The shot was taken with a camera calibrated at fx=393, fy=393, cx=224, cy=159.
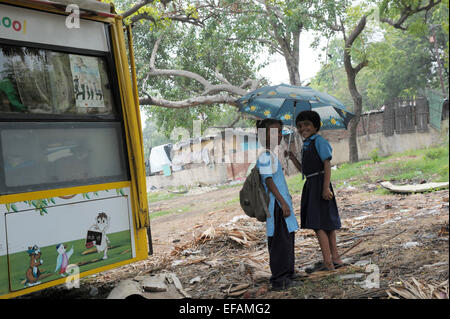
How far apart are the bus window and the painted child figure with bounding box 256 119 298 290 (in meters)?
1.79

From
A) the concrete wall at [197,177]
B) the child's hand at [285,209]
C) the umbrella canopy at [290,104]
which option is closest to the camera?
the child's hand at [285,209]

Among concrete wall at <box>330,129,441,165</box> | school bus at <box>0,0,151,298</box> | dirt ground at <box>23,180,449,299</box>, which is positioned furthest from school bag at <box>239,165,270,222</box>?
concrete wall at <box>330,129,441,165</box>

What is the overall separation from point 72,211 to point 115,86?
1474mm

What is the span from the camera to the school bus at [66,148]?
11.8 feet

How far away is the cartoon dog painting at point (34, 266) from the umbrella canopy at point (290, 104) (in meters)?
2.71

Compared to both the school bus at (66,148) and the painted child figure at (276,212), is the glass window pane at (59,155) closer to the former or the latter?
the school bus at (66,148)

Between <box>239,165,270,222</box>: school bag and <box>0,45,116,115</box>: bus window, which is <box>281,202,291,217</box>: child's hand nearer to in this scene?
<box>239,165,270,222</box>: school bag

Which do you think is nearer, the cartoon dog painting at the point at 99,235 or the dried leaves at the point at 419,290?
the dried leaves at the point at 419,290

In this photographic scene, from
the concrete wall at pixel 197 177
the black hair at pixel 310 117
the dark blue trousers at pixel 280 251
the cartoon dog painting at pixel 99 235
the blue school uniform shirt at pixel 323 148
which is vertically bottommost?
the concrete wall at pixel 197 177

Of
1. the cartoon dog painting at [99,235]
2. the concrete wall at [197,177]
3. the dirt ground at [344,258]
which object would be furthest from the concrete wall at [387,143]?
the cartoon dog painting at [99,235]

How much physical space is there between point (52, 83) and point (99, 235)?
5.34 feet

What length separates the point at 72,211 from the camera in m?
3.88
